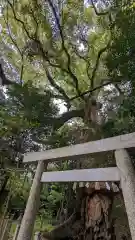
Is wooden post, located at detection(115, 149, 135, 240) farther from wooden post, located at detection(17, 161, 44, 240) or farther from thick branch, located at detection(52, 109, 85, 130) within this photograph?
thick branch, located at detection(52, 109, 85, 130)

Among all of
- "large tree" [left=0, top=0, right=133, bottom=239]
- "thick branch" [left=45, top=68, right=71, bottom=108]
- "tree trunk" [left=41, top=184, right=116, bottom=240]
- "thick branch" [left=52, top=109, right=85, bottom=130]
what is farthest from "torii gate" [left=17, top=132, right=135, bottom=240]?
"thick branch" [left=45, top=68, right=71, bottom=108]

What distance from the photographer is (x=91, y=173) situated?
2.15m

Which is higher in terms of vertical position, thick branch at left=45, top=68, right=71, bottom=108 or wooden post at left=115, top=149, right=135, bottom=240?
thick branch at left=45, top=68, right=71, bottom=108

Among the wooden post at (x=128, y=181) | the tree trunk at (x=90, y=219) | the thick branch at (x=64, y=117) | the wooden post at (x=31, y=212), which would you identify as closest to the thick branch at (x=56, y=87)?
the thick branch at (x=64, y=117)

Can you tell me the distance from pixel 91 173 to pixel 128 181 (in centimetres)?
47

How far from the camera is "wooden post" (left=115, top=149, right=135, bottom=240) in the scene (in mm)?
1623

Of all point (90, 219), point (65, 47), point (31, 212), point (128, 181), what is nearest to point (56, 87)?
point (65, 47)

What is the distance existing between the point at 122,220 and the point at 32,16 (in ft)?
18.4

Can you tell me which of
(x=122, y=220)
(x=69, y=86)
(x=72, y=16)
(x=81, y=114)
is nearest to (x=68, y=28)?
(x=72, y=16)

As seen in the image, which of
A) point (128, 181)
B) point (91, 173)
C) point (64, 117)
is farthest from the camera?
point (64, 117)

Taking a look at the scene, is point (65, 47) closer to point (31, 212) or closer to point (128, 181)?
point (31, 212)

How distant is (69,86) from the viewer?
21.7 feet

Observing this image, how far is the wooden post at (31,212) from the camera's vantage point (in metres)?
2.23

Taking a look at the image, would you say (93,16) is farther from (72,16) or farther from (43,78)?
(43,78)
